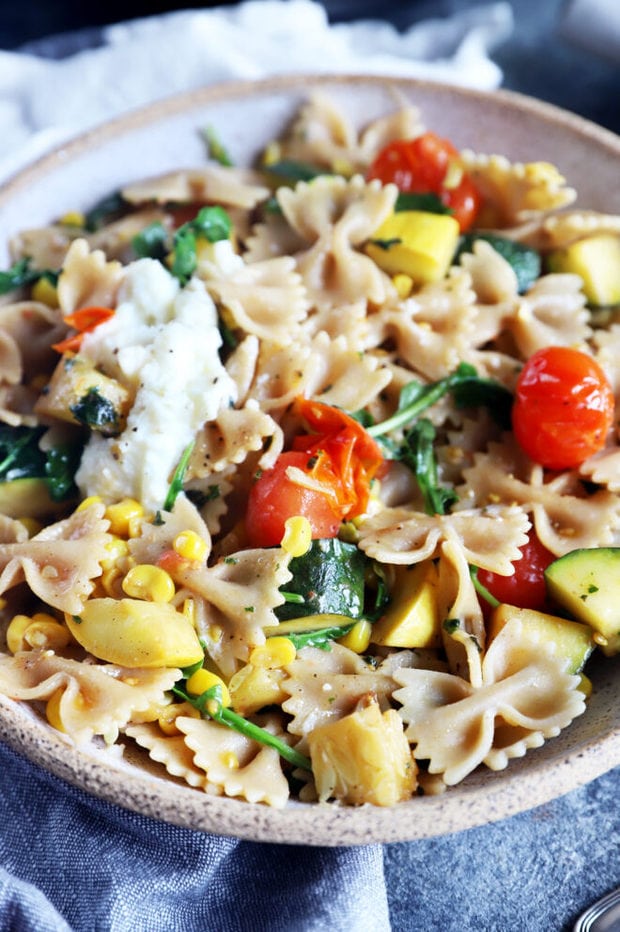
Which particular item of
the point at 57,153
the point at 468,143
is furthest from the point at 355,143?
the point at 57,153

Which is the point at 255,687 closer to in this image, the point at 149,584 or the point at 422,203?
the point at 149,584

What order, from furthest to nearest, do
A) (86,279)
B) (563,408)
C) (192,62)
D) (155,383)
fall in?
(192,62), (86,279), (563,408), (155,383)

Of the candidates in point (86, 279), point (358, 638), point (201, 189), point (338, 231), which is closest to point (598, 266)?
point (338, 231)

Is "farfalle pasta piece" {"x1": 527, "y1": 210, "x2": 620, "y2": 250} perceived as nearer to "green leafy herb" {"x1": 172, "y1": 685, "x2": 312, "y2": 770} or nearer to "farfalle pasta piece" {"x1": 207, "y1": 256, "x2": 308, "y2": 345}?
"farfalle pasta piece" {"x1": 207, "y1": 256, "x2": 308, "y2": 345}

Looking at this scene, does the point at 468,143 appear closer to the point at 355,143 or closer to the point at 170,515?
the point at 355,143

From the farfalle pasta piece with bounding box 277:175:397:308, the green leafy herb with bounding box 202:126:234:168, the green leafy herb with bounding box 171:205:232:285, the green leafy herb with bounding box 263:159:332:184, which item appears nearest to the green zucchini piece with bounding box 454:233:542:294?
the farfalle pasta piece with bounding box 277:175:397:308

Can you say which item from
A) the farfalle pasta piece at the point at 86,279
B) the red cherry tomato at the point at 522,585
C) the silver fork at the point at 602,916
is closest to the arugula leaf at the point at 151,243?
the farfalle pasta piece at the point at 86,279

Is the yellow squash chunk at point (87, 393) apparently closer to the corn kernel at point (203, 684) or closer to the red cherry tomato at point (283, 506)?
the red cherry tomato at point (283, 506)
